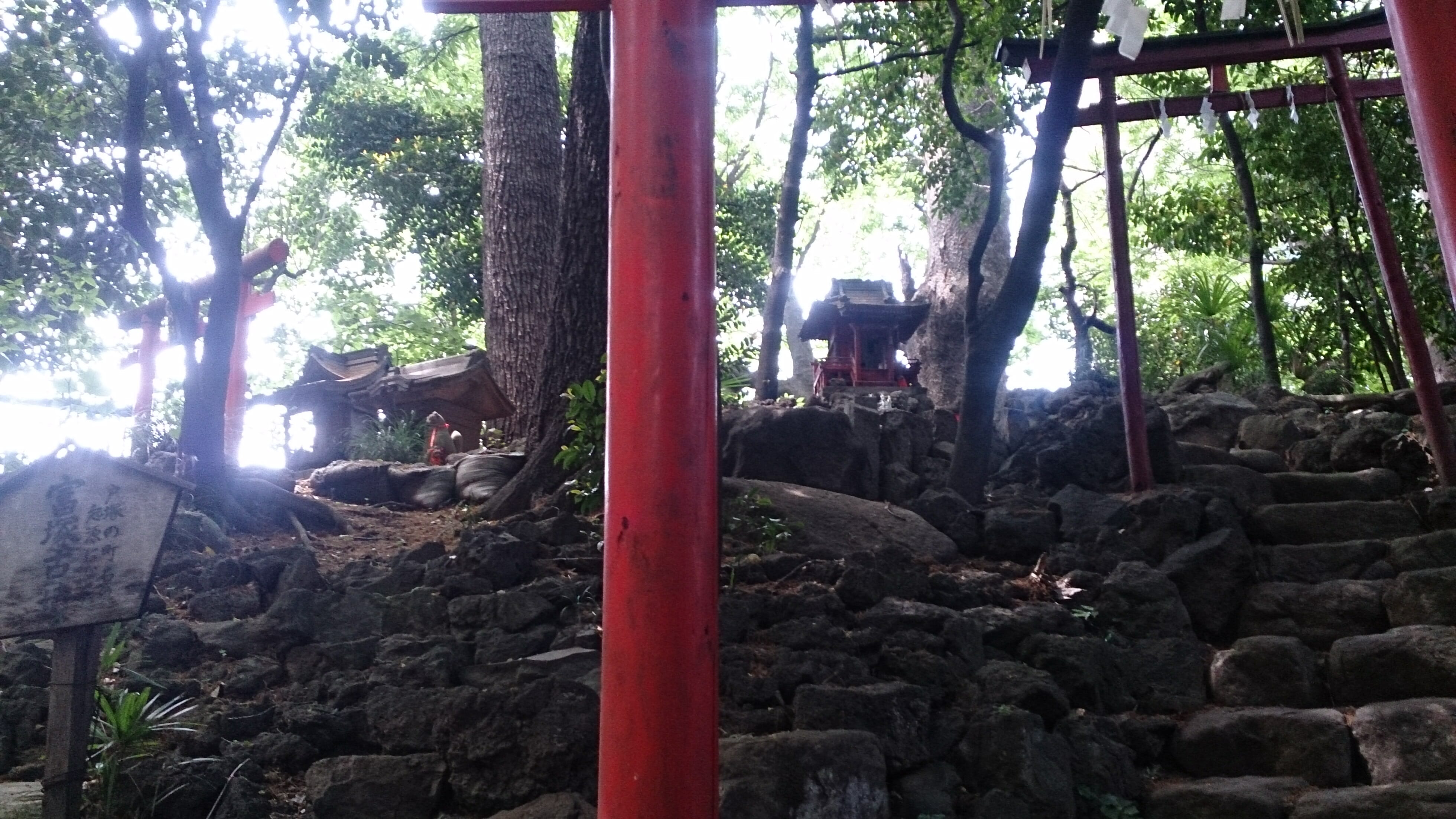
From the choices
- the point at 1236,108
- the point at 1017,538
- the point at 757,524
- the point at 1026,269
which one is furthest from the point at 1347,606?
the point at 1236,108

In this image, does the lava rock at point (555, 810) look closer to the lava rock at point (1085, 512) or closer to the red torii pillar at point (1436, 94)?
the red torii pillar at point (1436, 94)

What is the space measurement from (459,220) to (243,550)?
8.44 meters

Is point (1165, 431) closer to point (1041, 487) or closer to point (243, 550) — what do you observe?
point (1041, 487)

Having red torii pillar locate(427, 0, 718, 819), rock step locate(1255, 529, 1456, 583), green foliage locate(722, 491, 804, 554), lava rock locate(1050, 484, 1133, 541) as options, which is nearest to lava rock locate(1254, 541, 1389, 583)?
rock step locate(1255, 529, 1456, 583)

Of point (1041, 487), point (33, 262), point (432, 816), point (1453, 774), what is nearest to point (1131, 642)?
point (1453, 774)

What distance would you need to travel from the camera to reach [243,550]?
757 cm

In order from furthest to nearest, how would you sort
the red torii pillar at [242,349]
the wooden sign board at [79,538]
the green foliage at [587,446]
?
the red torii pillar at [242,349], the green foliage at [587,446], the wooden sign board at [79,538]

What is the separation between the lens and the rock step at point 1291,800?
14.4 feet

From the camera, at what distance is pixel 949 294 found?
1536 cm

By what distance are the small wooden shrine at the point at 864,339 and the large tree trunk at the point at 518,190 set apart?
10.3ft

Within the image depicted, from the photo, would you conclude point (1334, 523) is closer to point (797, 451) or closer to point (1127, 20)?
point (797, 451)

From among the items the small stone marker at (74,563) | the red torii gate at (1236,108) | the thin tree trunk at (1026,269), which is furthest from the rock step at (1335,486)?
the small stone marker at (74,563)

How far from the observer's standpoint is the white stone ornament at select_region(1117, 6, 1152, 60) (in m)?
4.32

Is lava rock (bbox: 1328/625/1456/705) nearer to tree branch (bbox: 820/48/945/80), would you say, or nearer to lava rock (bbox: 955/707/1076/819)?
lava rock (bbox: 955/707/1076/819)
